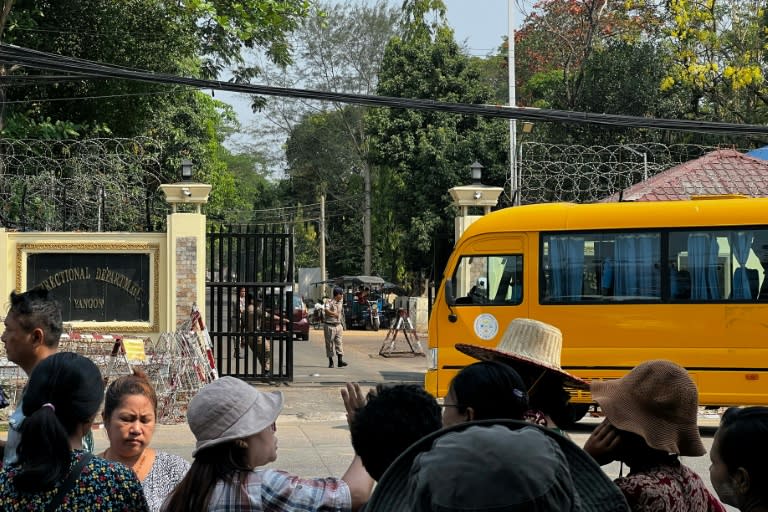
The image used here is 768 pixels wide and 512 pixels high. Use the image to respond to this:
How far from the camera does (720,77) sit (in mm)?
27500

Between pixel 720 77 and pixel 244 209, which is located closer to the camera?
pixel 720 77

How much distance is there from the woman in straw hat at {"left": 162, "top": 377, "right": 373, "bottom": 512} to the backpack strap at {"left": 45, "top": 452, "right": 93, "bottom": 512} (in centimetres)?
28

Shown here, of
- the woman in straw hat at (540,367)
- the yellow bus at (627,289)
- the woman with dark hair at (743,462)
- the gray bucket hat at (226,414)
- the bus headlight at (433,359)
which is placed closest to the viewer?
the woman with dark hair at (743,462)

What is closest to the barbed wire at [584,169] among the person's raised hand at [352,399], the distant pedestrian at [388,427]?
the person's raised hand at [352,399]

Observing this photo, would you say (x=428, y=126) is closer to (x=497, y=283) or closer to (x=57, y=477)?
(x=497, y=283)

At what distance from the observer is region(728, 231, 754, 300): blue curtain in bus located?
13972 millimetres

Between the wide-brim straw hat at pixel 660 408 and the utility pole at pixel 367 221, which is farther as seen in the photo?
the utility pole at pixel 367 221

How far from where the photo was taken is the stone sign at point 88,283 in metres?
17.1

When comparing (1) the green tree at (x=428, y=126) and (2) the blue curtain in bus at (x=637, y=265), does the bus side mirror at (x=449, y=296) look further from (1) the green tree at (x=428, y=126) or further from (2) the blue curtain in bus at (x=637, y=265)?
(1) the green tree at (x=428, y=126)

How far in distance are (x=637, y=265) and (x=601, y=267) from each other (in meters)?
0.46

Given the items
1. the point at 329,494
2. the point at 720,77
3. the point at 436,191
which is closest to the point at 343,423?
the point at 329,494

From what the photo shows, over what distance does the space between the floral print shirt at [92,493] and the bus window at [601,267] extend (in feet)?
38.2

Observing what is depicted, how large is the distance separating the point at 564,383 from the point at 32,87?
21317 mm

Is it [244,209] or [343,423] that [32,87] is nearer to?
[343,423]
